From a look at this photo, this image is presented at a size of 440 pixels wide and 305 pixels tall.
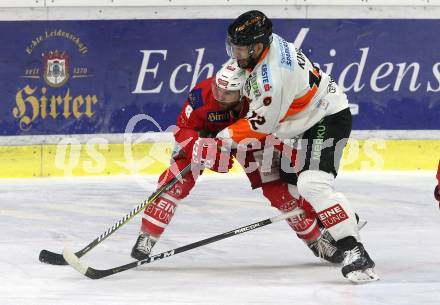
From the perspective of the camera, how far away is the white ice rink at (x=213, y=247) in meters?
5.36

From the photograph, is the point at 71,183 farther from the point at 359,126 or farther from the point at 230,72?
the point at 230,72

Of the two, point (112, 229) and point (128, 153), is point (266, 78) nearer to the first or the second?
point (112, 229)

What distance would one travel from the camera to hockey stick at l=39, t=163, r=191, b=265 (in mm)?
6023

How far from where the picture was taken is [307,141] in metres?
5.93

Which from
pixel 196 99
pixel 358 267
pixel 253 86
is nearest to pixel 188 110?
pixel 196 99

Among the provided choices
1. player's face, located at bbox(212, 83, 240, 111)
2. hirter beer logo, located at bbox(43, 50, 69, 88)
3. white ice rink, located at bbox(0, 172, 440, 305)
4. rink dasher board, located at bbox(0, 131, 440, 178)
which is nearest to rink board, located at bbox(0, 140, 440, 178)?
rink dasher board, located at bbox(0, 131, 440, 178)

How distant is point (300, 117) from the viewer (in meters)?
5.84

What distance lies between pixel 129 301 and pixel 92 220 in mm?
2272

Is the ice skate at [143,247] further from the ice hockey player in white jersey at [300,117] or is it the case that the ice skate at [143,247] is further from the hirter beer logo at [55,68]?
the hirter beer logo at [55,68]

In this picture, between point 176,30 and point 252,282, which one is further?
point 176,30

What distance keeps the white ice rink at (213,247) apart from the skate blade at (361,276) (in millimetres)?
40

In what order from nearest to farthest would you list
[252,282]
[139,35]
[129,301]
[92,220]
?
[129,301] → [252,282] → [92,220] → [139,35]

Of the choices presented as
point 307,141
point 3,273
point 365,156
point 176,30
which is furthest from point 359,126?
point 3,273

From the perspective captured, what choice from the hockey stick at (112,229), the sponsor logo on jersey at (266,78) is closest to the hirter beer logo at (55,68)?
the hockey stick at (112,229)
